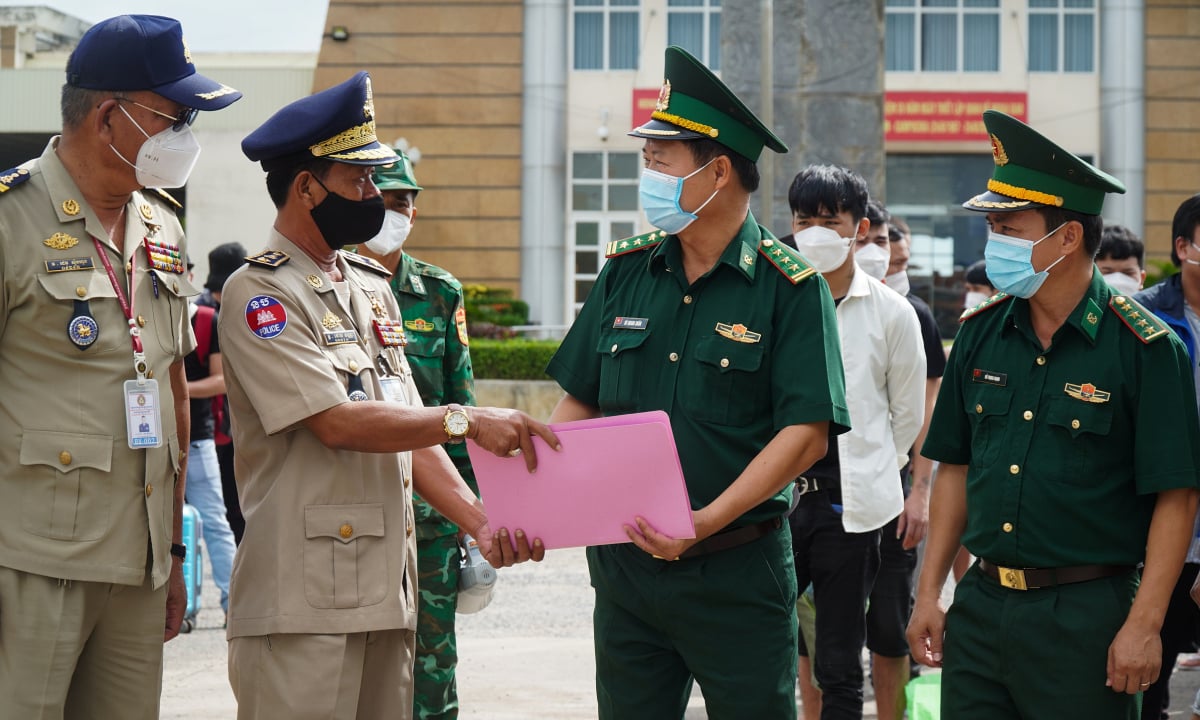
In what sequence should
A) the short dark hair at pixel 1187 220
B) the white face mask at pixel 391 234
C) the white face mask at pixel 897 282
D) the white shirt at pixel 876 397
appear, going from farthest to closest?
the white face mask at pixel 897 282 → the white face mask at pixel 391 234 → the white shirt at pixel 876 397 → the short dark hair at pixel 1187 220

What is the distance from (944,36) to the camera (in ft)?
83.3

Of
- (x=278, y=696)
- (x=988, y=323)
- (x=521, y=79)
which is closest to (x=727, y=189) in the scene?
(x=988, y=323)

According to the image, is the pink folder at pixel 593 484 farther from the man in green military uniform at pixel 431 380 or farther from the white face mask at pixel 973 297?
the white face mask at pixel 973 297

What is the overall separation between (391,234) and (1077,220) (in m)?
2.52

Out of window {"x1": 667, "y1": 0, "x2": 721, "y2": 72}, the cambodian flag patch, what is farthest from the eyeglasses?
window {"x1": 667, "y1": 0, "x2": 721, "y2": 72}

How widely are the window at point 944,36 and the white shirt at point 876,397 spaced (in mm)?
21102

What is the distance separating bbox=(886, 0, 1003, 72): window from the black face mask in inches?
905

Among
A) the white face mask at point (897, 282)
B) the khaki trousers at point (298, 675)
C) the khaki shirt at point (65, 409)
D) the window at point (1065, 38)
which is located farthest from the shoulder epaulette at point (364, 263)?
the window at point (1065, 38)

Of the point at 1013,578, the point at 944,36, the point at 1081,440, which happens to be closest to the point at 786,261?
the point at 1081,440

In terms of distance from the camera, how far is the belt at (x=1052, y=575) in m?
3.56

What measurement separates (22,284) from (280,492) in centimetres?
82

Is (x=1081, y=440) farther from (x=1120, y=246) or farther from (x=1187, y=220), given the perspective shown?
(x=1120, y=246)

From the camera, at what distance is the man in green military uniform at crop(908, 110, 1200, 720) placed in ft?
11.5

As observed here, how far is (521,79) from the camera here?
2541 centimetres
